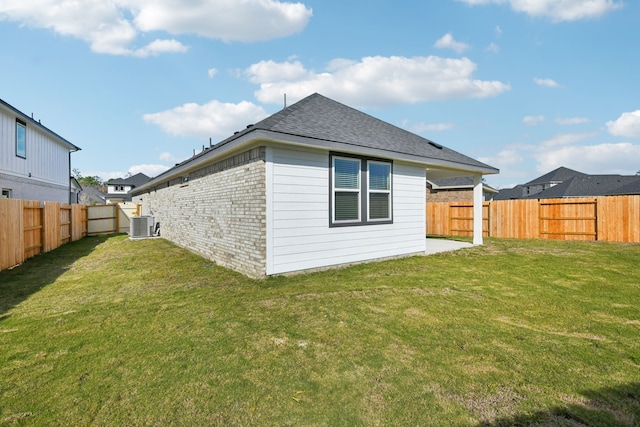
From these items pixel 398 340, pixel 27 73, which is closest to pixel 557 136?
pixel 398 340

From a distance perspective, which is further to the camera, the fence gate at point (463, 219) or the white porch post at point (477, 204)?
the fence gate at point (463, 219)

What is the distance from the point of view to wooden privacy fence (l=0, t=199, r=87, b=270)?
7.81 meters

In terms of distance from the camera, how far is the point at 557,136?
75.2ft

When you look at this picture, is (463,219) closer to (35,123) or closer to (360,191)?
(360,191)

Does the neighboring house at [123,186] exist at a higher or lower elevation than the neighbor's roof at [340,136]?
higher

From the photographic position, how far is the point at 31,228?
9.68 m

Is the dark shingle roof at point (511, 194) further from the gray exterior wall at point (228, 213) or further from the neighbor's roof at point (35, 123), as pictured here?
the neighbor's roof at point (35, 123)

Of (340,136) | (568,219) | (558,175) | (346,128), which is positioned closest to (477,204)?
(568,219)

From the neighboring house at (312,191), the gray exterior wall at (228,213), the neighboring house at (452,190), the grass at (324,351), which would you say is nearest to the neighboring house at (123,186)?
the neighboring house at (452,190)

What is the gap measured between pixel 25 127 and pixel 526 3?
2045 cm

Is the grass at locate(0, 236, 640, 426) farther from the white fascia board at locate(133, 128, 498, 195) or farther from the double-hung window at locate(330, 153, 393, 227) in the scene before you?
the white fascia board at locate(133, 128, 498, 195)

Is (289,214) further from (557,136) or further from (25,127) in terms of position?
(557,136)

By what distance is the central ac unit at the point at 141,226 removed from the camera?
46.4ft

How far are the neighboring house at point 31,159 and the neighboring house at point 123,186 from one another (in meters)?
29.0
